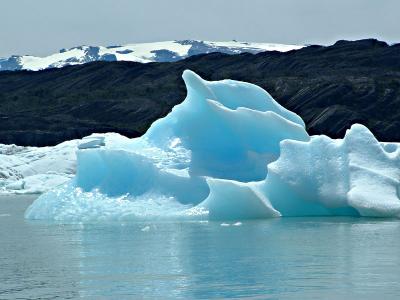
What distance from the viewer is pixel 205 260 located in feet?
47.0

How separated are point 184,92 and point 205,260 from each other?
63622 mm

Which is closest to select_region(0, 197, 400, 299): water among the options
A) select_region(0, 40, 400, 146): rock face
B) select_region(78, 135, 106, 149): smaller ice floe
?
select_region(78, 135, 106, 149): smaller ice floe

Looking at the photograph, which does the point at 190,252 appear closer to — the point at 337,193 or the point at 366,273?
the point at 366,273

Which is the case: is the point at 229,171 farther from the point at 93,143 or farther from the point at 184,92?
the point at 184,92

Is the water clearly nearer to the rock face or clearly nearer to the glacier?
the glacier

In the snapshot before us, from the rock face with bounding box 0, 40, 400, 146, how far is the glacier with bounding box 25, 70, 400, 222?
3968 cm

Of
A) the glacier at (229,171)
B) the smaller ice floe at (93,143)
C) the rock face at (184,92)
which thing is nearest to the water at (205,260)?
the glacier at (229,171)

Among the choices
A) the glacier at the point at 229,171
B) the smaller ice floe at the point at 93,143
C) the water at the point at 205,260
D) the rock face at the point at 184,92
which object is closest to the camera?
the water at the point at 205,260

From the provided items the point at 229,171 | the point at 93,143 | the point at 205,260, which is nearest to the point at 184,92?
the point at 93,143

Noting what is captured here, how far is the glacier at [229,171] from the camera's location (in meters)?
20.3

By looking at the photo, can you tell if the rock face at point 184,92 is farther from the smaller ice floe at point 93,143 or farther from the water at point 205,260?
the water at point 205,260

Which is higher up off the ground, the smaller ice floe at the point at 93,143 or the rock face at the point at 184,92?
the rock face at the point at 184,92

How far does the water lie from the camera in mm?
11625

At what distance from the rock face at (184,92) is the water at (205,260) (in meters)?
43.6
